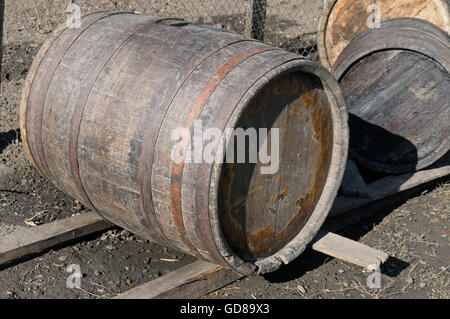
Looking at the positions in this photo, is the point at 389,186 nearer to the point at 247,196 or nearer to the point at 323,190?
the point at 323,190

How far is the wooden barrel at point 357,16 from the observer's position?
4359mm

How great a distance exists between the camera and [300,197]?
127 inches

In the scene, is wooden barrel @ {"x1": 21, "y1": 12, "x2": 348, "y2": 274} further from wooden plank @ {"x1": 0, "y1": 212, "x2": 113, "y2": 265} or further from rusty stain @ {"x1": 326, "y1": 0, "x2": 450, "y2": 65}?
rusty stain @ {"x1": 326, "y1": 0, "x2": 450, "y2": 65}

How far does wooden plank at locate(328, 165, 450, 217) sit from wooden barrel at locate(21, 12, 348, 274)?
15.9 inches

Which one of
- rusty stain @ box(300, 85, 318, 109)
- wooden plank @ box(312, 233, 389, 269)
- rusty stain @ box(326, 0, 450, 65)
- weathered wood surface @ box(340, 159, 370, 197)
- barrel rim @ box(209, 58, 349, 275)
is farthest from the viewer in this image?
rusty stain @ box(326, 0, 450, 65)

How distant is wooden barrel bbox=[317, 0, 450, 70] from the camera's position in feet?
14.3

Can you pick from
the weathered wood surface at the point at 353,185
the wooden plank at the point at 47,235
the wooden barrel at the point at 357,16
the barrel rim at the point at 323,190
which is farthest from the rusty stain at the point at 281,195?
the wooden barrel at the point at 357,16

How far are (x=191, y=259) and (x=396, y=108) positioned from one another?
180cm

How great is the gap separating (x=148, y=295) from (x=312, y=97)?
51.8 inches

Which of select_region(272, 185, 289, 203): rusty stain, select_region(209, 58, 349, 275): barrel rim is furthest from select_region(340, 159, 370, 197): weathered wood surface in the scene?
select_region(272, 185, 289, 203): rusty stain

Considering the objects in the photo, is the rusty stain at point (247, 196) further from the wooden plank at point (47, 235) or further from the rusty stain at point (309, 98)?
the wooden plank at point (47, 235)

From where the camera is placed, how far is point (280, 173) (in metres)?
3.03

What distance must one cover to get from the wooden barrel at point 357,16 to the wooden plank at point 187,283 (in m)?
2.57

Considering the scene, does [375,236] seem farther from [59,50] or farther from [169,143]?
[59,50]
